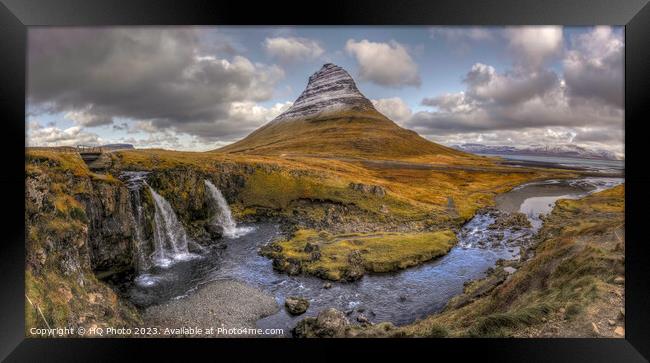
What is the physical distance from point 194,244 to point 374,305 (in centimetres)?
726

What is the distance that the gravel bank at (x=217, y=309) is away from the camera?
27.2 ft

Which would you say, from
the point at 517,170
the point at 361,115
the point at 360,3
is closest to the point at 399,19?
the point at 360,3

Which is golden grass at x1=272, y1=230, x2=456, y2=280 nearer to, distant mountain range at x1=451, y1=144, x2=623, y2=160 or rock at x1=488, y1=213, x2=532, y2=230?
rock at x1=488, y1=213, x2=532, y2=230

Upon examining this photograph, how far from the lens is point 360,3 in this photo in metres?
6.63

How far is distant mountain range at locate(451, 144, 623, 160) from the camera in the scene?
26.2 feet

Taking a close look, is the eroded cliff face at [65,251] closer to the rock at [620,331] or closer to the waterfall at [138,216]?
the waterfall at [138,216]

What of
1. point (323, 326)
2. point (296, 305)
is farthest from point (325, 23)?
point (323, 326)

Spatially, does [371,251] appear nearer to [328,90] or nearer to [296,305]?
[296,305]

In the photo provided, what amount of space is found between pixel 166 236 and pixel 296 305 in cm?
601

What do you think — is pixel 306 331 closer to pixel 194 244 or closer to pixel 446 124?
pixel 194 244

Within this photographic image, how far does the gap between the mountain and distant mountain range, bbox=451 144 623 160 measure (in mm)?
551

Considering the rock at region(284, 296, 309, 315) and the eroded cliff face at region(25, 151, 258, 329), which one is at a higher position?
the eroded cliff face at region(25, 151, 258, 329)

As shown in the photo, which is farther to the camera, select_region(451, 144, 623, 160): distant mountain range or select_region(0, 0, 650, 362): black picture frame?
select_region(451, 144, 623, 160): distant mountain range

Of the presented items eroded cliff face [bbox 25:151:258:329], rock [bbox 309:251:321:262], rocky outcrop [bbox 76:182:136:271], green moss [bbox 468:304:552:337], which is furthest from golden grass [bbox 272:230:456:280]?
rocky outcrop [bbox 76:182:136:271]
